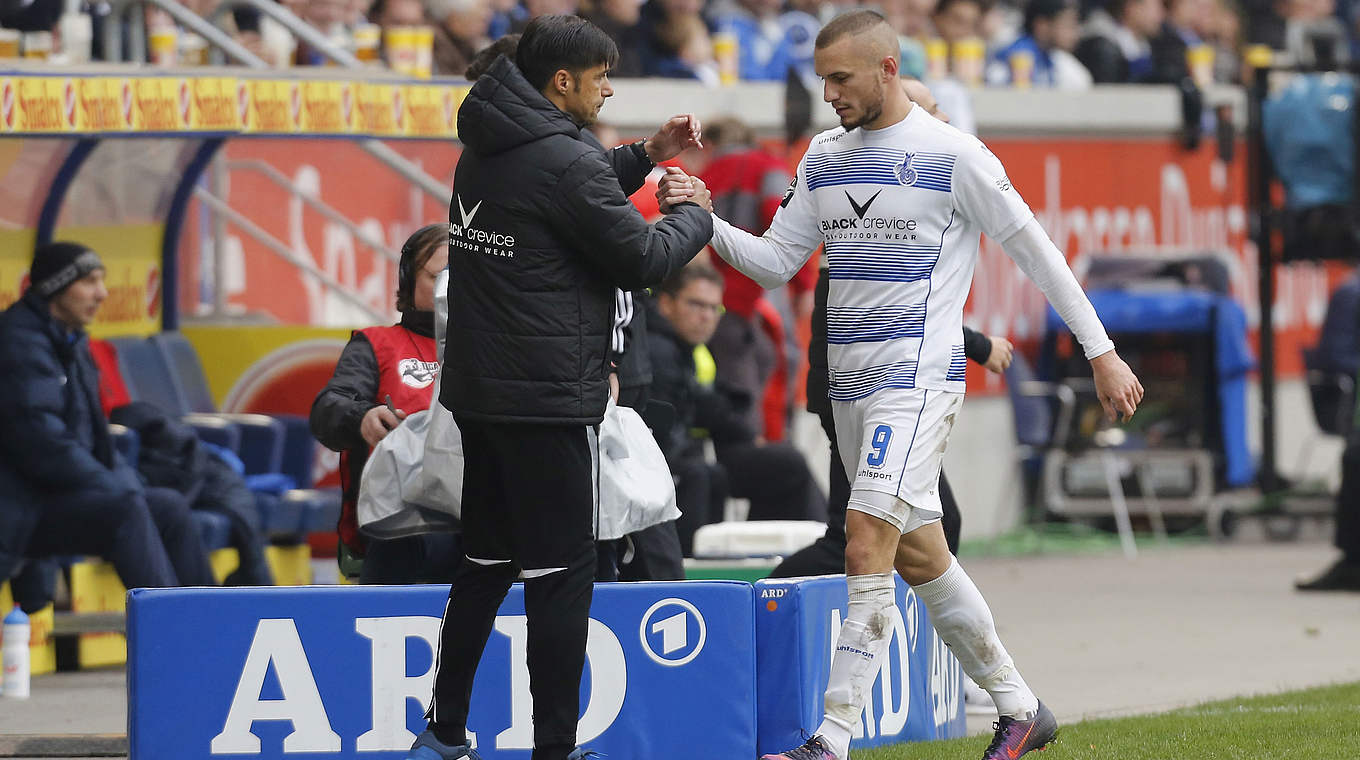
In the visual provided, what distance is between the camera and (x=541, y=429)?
596 centimetres

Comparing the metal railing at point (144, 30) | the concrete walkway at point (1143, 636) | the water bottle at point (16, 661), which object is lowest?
the concrete walkway at point (1143, 636)

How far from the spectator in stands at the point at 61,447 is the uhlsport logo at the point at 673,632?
3061 mm

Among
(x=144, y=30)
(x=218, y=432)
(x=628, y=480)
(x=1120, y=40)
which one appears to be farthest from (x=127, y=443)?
(x=1120, y=40)

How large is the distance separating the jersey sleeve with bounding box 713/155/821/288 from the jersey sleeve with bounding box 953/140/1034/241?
1.44 ft

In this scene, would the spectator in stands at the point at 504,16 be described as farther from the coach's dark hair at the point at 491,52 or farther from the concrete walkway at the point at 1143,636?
the coach's dark hair at the point at 491,52

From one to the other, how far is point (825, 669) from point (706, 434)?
15.3 feet

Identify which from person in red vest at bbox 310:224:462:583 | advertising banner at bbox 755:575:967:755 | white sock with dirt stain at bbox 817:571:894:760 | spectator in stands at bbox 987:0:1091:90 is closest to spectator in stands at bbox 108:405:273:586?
person in red vest at bbox 310:224:462:583

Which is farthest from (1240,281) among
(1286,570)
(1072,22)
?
(1286,570)

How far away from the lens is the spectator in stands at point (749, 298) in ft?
38.2

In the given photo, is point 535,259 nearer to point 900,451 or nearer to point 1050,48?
point 900,451

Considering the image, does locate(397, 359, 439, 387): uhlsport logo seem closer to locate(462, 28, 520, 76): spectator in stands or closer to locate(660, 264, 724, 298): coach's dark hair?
locate(462, 28, 520, 76): spectator in stands

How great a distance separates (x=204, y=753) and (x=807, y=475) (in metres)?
5.21

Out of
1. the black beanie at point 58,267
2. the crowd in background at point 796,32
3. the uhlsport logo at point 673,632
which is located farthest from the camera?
the crowd in background at point 796,32

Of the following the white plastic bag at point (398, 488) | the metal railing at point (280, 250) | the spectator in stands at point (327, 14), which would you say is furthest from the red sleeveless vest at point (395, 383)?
the spectator in stands at point (327, 14)
